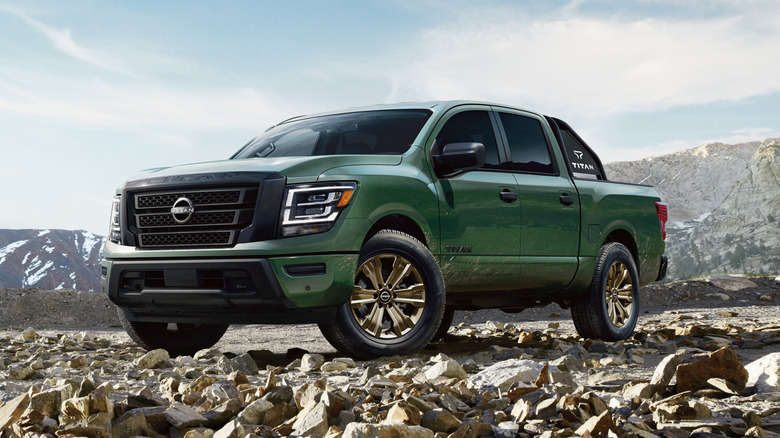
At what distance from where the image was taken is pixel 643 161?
3784 inches

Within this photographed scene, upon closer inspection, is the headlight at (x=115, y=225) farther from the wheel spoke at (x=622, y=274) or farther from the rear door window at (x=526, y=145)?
the wheel spoke at (x=622, y=274)

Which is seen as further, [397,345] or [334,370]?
[397,345]

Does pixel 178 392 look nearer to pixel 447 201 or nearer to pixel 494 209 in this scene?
pixel 447 201

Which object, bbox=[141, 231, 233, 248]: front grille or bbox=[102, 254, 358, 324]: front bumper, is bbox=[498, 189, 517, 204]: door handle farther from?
bbox=[141, 231, 233, 248]: front grille

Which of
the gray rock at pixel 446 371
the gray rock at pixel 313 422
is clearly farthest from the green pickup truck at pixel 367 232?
the gray rock at pixel 313 422

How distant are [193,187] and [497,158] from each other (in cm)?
258

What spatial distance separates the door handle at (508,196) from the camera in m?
6.53

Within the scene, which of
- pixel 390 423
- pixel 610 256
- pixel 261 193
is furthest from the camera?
pixel 610 256

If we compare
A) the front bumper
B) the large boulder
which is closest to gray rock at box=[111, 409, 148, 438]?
the front bumper

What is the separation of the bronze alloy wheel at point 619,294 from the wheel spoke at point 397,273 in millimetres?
2970

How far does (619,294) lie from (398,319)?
3201 mm

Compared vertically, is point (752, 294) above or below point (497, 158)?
below

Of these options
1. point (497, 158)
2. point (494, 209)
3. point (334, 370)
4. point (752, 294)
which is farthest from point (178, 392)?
point (752, 294)

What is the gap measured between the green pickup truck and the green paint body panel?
0.01 m
